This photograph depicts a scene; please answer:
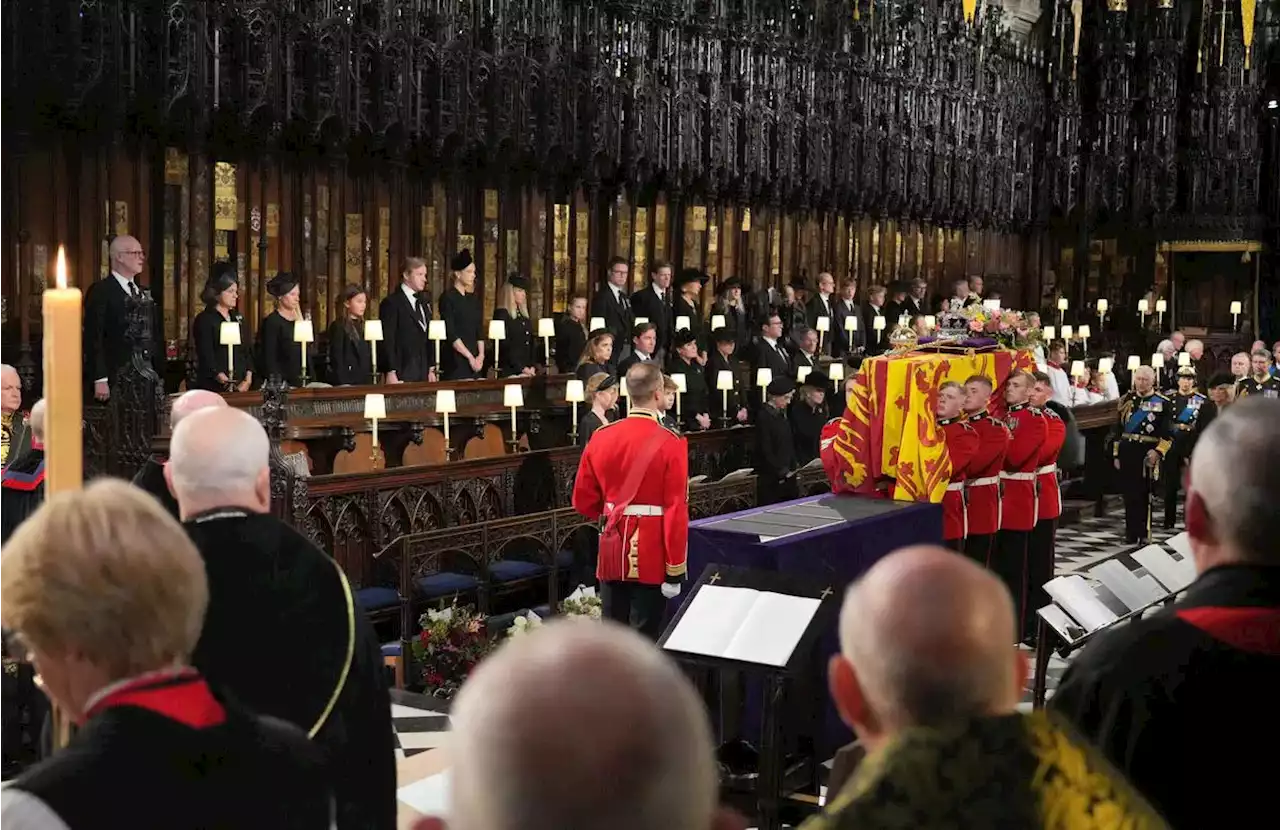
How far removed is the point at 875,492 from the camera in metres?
8.96

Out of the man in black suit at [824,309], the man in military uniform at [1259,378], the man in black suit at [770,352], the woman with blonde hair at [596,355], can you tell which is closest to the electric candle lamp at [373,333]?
the woman with blonde hair at [596,355]

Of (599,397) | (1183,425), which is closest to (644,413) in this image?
(599,397)

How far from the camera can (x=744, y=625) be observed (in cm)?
564

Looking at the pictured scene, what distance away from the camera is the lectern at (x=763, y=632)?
17.9 feet

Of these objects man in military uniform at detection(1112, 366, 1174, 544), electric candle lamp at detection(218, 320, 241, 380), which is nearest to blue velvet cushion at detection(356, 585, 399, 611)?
electric candle lamp at detection(218, 320, 241, 380)

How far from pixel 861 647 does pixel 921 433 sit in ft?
22.4

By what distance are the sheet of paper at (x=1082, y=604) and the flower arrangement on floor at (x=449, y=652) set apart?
9.69 feet

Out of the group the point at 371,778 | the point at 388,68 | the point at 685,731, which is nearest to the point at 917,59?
the point at 388,68

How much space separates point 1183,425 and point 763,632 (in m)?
10.6

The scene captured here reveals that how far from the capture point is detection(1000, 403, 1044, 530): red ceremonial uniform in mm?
9797

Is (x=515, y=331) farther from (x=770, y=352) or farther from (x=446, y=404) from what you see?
(x=446, y=404)

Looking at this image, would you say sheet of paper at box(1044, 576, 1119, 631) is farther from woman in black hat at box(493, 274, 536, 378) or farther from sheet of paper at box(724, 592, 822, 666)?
woman in black hat at box(493, 274, 536, 378)

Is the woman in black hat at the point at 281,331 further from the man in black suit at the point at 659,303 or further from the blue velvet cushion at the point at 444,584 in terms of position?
the man in black suit at the point at 659,303

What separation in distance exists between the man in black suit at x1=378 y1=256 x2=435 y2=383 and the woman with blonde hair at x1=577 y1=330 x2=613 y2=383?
1.56 meters
